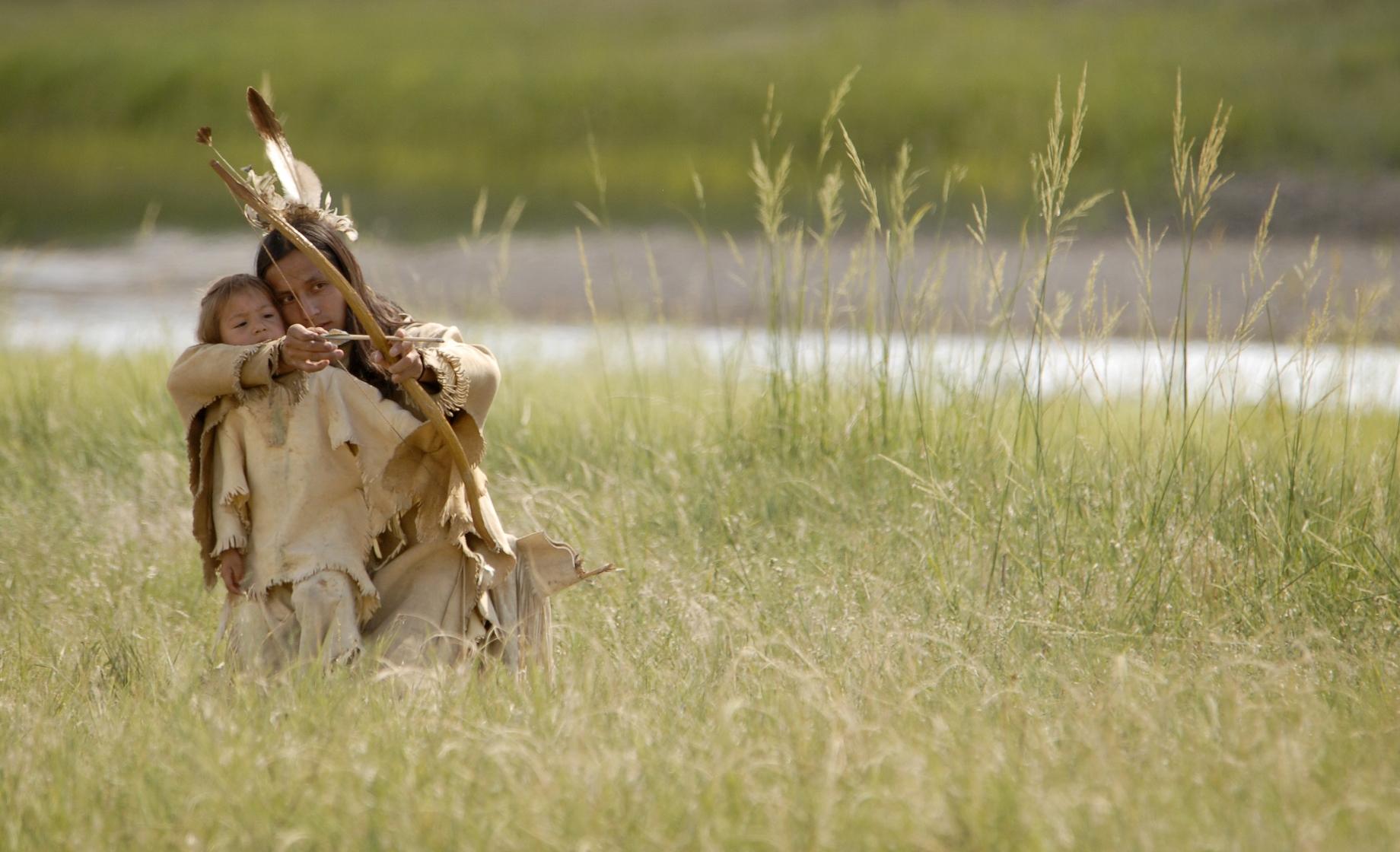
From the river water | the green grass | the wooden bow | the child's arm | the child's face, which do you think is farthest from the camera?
the river water

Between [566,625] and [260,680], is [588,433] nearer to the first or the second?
[566,625]

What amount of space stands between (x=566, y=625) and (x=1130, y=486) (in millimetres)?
1277

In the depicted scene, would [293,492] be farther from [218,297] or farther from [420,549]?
[218,297]

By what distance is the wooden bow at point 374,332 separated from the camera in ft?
8.36

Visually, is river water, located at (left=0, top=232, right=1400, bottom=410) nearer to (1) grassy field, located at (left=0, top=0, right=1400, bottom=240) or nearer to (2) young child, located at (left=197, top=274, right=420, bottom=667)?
(1) grassy field, located at (left=0, top=0, right=1400, bottom=240)

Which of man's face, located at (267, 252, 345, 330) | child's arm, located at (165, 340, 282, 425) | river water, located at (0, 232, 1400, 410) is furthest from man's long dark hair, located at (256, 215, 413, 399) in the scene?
river water, located at (0, 232, 1400, 410)

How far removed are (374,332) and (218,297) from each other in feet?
1.44

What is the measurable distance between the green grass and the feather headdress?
2.79 ft

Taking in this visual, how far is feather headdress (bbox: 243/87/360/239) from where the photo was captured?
2.85m

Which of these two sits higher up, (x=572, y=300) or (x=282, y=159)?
(x=282, y=159)

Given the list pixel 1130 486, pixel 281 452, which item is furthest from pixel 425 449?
pixel 1130 486

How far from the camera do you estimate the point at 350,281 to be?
9.51ft

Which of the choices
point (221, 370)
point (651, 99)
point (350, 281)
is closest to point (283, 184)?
point (350, 281)

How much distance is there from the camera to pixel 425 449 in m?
2.79
